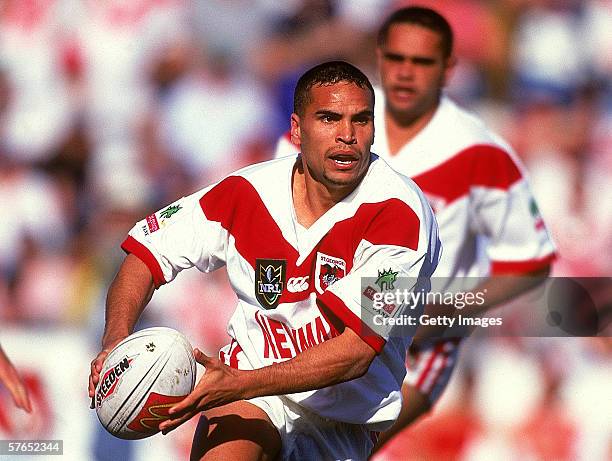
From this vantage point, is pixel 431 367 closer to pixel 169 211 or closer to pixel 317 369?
pixel 169 211

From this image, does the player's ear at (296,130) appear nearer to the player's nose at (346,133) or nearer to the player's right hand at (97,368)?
the player's nose at (346,133)

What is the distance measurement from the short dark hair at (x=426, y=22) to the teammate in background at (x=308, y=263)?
6.12ft

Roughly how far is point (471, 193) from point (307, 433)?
2056mm

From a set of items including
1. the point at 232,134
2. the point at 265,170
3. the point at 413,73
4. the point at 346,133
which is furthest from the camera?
the point at 232,134

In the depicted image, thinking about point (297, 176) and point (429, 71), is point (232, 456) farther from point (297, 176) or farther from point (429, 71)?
point (429, 71)

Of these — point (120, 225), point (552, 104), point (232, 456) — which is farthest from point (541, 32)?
point (232, 456)

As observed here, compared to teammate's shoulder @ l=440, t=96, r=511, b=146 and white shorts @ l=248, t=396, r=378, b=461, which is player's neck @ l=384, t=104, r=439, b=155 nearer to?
teammate's shoulder @ l=440, t=96, r=511, b=146

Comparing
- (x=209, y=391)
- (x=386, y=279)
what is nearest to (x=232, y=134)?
(x=386, y=279)

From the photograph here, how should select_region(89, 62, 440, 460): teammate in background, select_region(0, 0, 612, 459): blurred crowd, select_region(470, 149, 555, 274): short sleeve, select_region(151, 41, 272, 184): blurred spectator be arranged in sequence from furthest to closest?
select_region(151, 41, 272, 184): blurred spectator → select_region(0, 0, 612, 459): blurred crowd → select_region(470, 149, 555, 274): short sleeve → select_region(89, 62, 440, 460): teammate in background

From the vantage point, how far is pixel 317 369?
3.80 metres

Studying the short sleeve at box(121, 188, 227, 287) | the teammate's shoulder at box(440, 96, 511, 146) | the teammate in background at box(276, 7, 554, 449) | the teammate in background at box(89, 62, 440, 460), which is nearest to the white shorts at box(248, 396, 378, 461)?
the teammate in background at box(89, 62, 440, 460)

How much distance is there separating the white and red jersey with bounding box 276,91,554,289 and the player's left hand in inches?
91.6

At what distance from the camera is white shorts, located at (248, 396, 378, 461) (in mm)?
4238

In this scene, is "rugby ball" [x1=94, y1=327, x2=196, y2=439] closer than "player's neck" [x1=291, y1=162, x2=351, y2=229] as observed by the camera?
Yes
